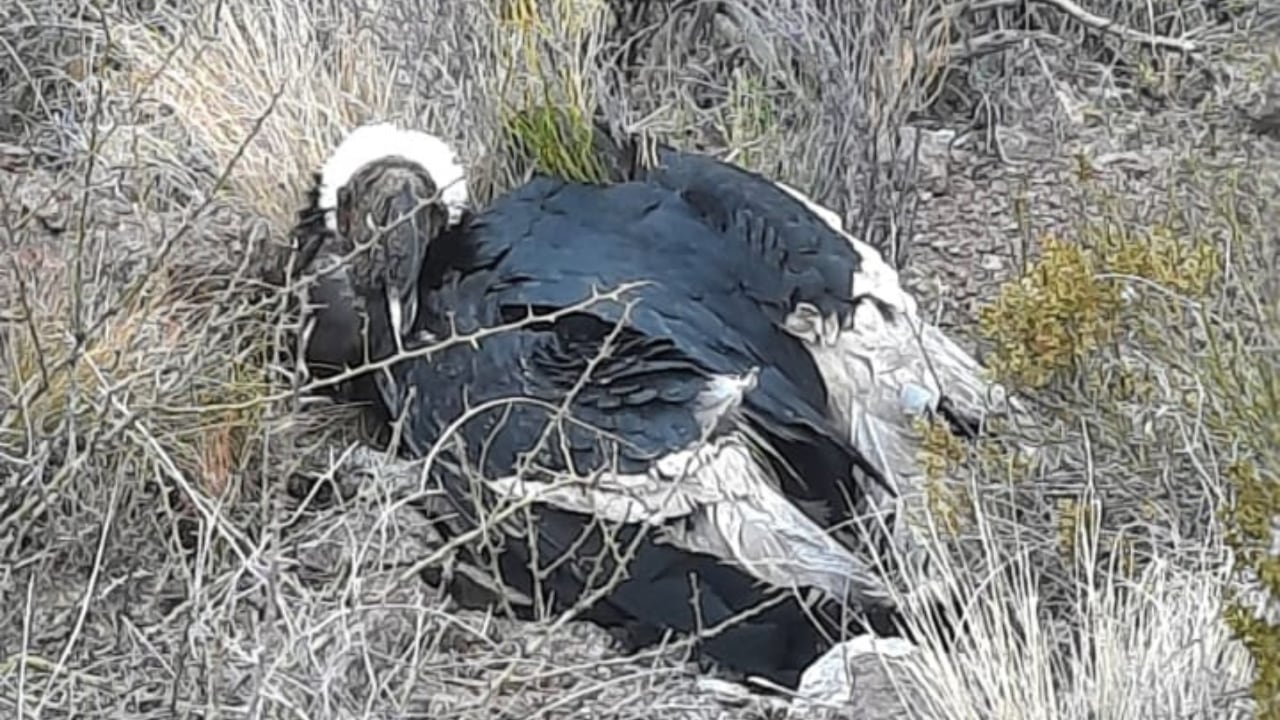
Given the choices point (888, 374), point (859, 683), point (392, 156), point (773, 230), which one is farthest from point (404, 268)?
point (859, 683)

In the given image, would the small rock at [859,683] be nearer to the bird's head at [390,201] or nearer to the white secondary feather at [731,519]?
the white secondary feather at [731,519]

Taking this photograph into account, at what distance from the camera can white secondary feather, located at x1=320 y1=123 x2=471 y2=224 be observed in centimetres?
464

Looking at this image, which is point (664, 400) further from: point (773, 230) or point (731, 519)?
point (773, 230)

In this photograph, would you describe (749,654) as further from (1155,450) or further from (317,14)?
(317,14)

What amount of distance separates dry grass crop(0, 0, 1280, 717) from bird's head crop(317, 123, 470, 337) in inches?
8.3

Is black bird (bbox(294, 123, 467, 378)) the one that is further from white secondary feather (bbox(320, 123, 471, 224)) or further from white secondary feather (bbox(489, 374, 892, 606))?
white secondary feather (bbox(489, 374, 892, 606))

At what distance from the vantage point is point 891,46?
5621 mm

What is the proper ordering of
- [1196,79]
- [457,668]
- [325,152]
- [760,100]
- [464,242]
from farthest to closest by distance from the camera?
[1196,79]
[760,100]
[325,152]
[464,242]
[457,668]

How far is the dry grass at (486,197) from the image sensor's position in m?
3.15

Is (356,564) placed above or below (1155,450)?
above

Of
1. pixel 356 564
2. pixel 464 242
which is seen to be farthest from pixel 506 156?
pixel 356 564

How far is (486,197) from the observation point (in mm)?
5102

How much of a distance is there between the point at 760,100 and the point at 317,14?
1111mm

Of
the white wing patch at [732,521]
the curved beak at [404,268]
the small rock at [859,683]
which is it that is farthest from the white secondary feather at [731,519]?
the curved beak at [404,268]
